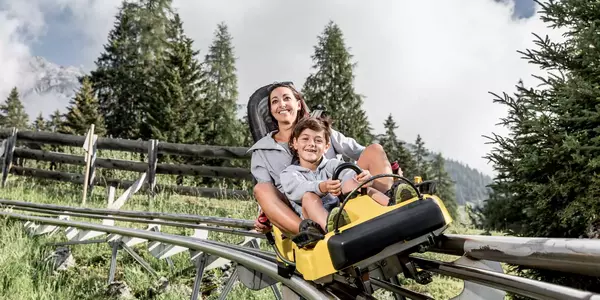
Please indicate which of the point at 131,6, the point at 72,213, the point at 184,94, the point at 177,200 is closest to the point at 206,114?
the point at 184,94

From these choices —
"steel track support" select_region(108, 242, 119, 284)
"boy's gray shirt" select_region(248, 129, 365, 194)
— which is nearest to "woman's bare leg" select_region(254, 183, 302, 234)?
"boy's gray shirt" select_region(248, 129, 365, 194)

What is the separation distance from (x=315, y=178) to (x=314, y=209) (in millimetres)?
257

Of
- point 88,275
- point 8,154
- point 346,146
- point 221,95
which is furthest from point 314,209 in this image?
point 221,95

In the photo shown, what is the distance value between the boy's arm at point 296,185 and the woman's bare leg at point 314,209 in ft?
0.09

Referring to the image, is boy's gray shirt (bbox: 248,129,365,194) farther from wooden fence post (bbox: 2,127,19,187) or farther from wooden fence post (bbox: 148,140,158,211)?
wooden fence post (bbox: 2,127,19,187)

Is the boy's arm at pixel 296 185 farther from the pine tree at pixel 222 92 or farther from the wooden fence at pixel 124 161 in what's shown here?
the pine tree at pixel 222 92

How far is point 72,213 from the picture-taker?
4715 mm

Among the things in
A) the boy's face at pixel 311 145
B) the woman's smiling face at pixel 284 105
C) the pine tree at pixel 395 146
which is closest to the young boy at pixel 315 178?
the boy's face at pixel 311 145

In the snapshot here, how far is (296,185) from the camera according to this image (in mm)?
2074

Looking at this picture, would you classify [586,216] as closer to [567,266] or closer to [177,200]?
[567,266]

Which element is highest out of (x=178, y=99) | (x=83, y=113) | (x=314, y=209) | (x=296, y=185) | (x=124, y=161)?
(x=83, y=113)

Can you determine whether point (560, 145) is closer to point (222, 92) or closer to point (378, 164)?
point (378, 164)

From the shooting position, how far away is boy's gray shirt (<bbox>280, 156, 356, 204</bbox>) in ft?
6.61

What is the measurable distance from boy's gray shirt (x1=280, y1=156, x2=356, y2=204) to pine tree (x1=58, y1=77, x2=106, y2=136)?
1144 inches
